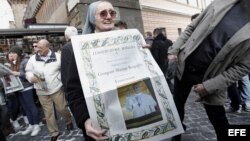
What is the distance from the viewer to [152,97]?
190 centimetres

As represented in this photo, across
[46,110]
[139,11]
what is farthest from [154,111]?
[139,11]

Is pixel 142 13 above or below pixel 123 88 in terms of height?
above

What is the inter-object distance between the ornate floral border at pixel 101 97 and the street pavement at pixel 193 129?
7.47 ft

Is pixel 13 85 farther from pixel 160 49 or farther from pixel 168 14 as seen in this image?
pixel 168 14

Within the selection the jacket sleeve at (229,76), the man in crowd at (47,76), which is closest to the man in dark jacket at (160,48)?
the man in crowd at (47,76)

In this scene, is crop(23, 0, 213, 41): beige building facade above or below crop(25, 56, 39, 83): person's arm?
above

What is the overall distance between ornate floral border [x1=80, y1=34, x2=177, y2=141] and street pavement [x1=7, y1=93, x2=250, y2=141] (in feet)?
7.47

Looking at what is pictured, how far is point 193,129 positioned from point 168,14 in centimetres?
1412

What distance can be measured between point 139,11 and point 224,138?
35.2 feet

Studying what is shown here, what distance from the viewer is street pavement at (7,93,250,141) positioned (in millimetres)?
4148

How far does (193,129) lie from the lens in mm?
4457

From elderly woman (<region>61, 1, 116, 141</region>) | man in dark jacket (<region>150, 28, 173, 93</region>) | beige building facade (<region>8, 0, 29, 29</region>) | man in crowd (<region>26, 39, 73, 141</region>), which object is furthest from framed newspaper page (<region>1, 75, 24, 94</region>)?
beige building facade (<region>8, 0, 29, 29</region>)

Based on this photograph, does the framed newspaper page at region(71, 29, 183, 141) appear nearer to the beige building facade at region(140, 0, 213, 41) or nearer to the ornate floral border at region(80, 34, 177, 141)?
the ornate floral border at region(80, 34, 177, 141)

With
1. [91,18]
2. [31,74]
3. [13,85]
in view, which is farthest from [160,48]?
[91,18]
